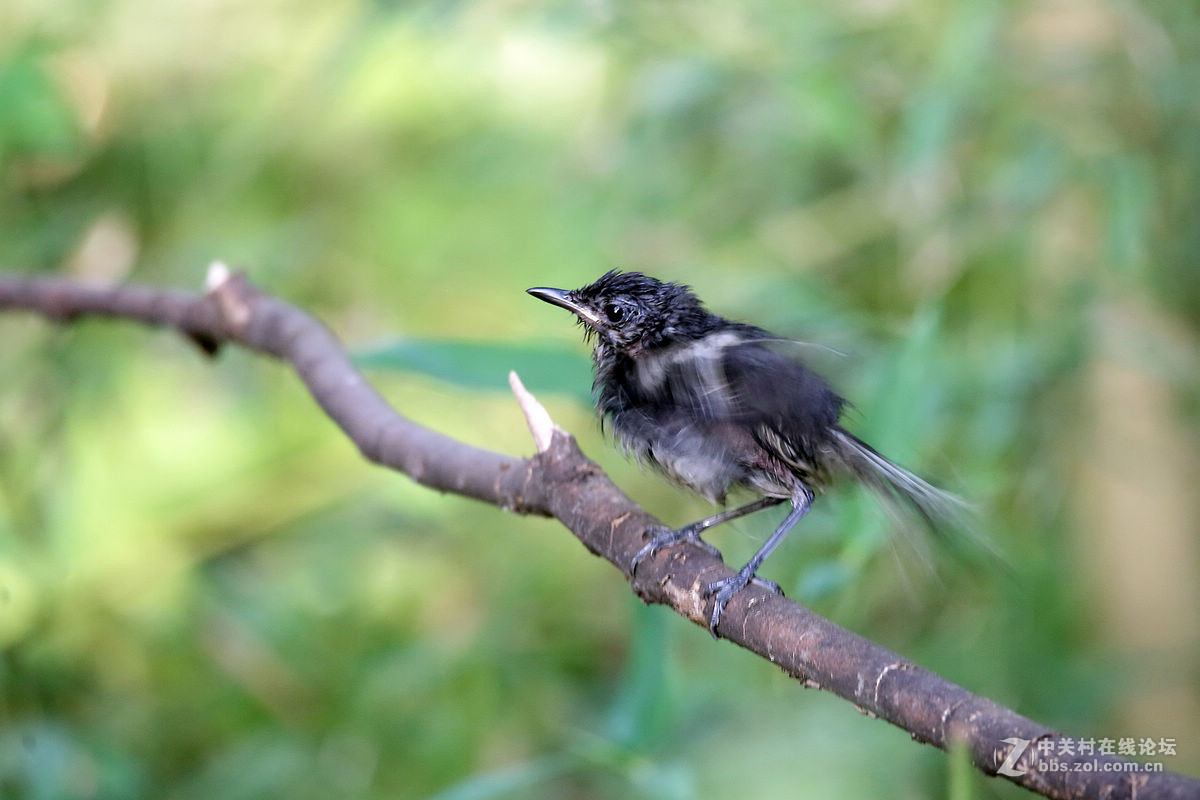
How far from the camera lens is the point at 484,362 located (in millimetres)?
2605

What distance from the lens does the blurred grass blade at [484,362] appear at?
255cm

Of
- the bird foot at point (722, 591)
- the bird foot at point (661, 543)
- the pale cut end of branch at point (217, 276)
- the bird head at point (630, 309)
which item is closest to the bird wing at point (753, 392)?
the bird head at point (630, 309)

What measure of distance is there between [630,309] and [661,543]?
768 mm

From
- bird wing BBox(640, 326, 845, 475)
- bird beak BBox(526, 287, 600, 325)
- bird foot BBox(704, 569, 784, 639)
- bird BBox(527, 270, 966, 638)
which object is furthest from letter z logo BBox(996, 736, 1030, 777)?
bird beak BBox(526, 287, 600, 325)

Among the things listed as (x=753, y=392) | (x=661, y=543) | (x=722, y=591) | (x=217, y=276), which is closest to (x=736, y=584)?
(x=722, y=591)

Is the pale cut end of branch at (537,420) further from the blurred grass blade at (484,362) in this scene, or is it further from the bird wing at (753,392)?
the blurred grass blade at (484,362)

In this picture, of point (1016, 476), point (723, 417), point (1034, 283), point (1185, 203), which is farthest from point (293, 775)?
point (1185, 203)

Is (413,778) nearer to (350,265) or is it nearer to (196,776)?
(196,776)

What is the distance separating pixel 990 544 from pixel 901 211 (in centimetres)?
213

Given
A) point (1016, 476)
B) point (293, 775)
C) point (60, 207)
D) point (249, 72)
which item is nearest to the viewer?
point (293, 775)

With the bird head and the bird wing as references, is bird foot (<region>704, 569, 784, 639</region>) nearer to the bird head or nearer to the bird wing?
the bird wing

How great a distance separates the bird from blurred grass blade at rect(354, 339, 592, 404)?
0.45 feet

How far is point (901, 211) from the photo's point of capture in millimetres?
3996

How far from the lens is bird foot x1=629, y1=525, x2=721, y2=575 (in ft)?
5.73
